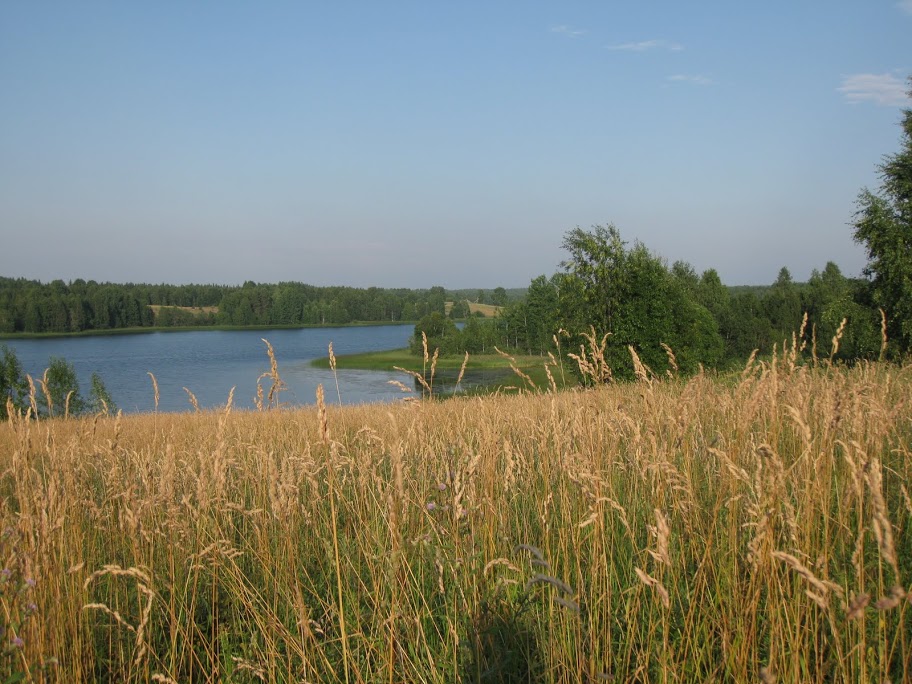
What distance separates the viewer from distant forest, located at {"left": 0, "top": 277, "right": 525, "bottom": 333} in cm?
10550

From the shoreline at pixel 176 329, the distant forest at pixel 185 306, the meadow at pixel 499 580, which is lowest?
the meadow at pixel 499 580

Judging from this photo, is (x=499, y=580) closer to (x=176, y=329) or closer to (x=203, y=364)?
(x=203, y=364)

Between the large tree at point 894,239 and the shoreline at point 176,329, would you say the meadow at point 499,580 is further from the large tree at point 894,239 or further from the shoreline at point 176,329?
the shoreline at point 176,329

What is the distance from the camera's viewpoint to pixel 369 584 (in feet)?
9.50

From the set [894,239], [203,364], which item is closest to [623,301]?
[894,239]

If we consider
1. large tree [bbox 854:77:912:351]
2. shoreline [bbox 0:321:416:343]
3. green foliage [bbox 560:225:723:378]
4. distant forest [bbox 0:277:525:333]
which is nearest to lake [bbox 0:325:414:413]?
shoreline [bbox 0:321:416:343]

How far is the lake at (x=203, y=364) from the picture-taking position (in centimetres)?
5294

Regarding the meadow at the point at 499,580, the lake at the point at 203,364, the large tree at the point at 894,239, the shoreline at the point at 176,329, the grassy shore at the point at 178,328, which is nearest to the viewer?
the meadow at the point at 499,580

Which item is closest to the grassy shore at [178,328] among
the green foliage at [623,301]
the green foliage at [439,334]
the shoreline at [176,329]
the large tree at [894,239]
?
the shoreline at [176,329]

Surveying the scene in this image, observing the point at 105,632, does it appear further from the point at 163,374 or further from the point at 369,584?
the point at 163,374

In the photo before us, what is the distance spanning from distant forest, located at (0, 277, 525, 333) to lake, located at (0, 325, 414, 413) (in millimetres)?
3702

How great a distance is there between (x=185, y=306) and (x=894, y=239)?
15115 cm

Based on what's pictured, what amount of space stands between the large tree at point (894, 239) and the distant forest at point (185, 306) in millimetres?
86480

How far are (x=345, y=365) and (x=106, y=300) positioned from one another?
72.3 m
